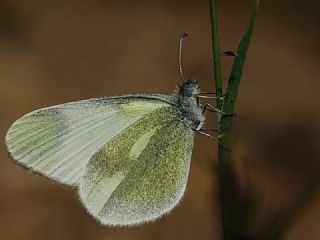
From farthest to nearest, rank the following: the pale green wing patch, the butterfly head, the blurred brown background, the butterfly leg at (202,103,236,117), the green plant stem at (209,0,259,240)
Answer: the blurred brown background < the butterfly head < the pale green wing patch < the butterfly leg at (202,103,236,117) < the green plant stem at (209,0,259,240)

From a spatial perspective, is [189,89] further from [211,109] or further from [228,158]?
[228,158]

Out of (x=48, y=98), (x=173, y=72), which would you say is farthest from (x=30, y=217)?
(x=173, y=72)

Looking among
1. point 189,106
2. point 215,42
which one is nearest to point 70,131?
point 189,106

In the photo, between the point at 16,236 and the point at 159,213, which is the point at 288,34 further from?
the point at 159,213

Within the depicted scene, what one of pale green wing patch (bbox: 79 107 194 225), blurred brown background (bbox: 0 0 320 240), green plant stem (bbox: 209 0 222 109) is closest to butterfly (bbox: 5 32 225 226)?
pale green wing patch (bbox: 79 107 194 225)

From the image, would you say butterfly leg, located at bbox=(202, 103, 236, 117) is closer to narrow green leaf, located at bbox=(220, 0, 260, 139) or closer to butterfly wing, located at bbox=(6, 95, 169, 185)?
narrow green leaf, located at bbox=(220, 0, 260, 139)

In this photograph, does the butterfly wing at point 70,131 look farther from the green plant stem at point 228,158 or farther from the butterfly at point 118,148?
the green plant stem at point 228,158

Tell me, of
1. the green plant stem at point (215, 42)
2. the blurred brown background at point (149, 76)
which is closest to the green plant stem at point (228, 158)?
the green plant stem at point (215, 42)

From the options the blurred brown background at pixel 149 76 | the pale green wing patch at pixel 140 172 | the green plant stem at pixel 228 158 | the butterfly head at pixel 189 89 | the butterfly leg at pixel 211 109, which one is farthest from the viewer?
the blurred brown background at pixel 149 76
